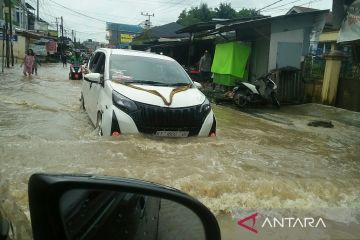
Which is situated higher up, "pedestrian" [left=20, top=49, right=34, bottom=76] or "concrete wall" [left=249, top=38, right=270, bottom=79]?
"concrete wall" [left=249, top=38, right=270, bottom=79]

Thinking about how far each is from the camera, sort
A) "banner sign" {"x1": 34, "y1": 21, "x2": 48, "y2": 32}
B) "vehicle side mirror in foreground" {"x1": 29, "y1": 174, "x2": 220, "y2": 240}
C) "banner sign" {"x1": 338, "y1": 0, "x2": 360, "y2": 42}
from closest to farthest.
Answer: "vehicle side mirror in foreground" {"x1": 29, "y1": 174, "x2": 220, "y2": 240}
"banner sign" {"x1": 338, "y1": 0, "x2": 360, "y2": 42}
"banner sign" {"x1": 34, "y1": 21, "x2": 48, "y2": 32}

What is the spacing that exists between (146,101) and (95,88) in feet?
5.71

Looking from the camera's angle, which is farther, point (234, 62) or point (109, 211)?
point (234, 62)

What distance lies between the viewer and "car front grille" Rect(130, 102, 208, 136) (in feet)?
19.4

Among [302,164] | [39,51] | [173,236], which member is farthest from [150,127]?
[39,51]

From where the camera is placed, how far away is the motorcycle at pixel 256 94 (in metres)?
13.4

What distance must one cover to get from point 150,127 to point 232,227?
95.0 inches

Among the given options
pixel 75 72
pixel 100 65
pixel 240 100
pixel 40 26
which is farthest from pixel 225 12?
pixel 100 65

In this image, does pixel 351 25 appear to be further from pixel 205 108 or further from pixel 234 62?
pixel 234 62

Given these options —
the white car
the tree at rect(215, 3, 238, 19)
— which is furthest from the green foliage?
the white car

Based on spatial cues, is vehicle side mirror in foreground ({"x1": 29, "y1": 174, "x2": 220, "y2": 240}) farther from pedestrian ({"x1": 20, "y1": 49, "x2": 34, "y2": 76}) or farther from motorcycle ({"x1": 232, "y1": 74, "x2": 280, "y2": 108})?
pedestrian ({"x1": 20, "y1": 49, "x2": 34, "y2": 76})

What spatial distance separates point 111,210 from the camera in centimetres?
142

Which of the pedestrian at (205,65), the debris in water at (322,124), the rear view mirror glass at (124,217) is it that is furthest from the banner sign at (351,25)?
the pedestrian at (205,65)

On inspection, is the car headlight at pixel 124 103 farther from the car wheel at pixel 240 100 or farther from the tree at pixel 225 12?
the tree at pixel 225 12
